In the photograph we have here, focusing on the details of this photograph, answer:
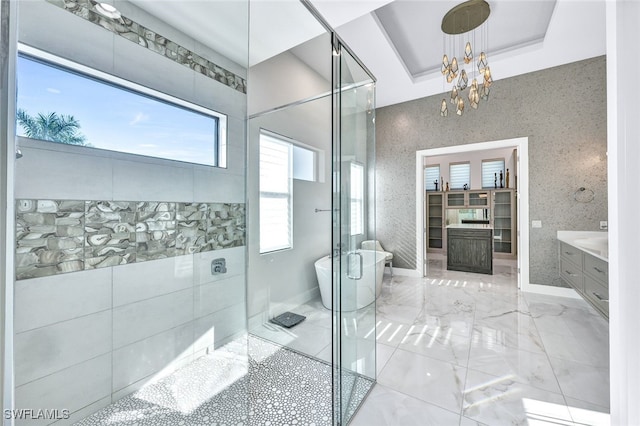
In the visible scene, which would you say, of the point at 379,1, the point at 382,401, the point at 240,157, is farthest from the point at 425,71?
the point at 382,401

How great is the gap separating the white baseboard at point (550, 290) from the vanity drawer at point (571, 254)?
480 mm

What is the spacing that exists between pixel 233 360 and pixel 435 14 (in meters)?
3.71

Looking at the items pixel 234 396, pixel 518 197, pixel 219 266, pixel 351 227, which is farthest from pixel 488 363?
pixel 518 197

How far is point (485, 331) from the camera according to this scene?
240cm

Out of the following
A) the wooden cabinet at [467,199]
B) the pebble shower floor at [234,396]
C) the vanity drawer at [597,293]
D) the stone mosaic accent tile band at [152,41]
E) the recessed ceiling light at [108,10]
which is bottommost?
the pebble shower floor at [234,396]

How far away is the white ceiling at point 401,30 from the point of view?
75.1 inches

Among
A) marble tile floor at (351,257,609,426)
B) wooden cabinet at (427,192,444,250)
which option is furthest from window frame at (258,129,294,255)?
wooden cabinet at (427,192,444,250)

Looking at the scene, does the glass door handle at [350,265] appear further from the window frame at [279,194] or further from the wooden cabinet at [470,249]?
the wooden cabinet at [470,249]

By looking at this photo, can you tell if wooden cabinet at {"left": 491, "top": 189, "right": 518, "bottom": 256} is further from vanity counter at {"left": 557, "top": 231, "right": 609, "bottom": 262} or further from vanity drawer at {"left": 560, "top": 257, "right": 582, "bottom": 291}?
vanity drawer at {"left": 560, "top": 257, "right": 582, "bottom": 291}

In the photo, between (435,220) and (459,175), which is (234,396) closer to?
(435,220)

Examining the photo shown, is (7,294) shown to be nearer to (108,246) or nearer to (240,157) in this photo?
(108,246)

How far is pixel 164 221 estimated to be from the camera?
1693 millimetres

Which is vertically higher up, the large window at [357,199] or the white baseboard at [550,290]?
the large window at [357,199]

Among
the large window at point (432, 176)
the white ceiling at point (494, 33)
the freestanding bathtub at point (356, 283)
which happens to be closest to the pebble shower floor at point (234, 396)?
the freestanding bathtub at point (356, 283)
